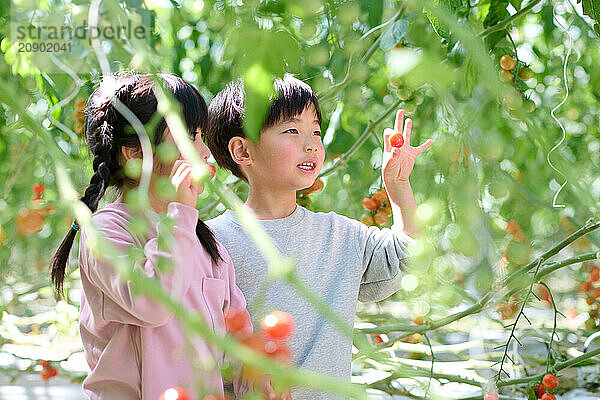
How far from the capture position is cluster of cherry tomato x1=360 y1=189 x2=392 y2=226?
1.21 meters

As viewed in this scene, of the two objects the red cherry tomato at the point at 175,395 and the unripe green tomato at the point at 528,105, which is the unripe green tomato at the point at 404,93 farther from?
the red cherry tomato at the point at 175,395

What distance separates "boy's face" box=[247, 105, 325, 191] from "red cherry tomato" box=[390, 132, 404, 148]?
9 centimetres

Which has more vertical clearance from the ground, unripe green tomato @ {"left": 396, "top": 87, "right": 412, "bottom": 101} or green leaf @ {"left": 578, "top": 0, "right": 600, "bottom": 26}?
unripe green tomato @ {"left": 396, "top": 87, "right": 412, "bottom": 101}

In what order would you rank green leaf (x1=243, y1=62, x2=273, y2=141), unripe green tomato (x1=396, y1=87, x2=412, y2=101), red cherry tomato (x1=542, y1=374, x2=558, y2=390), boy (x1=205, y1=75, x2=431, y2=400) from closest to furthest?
green leaf (x1=243, y1=62, x2=273, y2=141)
boy (x1=205, y1=75, x2=431, y2=400)
red cherry tomato (x1=542, y1=374, x2=558, y2=390)
unripe green tomato (x1=396, y1=87, x2=412, y2=101)

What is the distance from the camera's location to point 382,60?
1.46m

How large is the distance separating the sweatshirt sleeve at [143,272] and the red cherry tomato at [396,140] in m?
0.34

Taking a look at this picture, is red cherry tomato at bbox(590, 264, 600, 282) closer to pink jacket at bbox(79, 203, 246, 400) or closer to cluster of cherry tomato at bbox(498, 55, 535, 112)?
cluster of cherry tomato at bbox(498, 55, 535, 112)

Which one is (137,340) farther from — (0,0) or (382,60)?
(382,60)

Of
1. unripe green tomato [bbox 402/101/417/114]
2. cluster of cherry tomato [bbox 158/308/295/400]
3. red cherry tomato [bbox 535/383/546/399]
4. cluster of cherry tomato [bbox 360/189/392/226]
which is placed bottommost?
cluster of cherry tomato [bbox 158/308/295/400]

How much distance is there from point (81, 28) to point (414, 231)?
23.6 inches

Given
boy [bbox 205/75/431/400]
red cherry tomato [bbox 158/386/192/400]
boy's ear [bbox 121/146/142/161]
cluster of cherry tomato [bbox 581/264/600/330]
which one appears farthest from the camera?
cluster of cherry tomato [bbox 581/264/600/330]

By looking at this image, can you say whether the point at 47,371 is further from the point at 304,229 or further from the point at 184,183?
the point at 184,183

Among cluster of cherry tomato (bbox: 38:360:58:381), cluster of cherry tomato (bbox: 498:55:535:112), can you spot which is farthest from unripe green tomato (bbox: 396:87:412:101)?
cluster of cherry tomato (bbox: 38:360:58:381)

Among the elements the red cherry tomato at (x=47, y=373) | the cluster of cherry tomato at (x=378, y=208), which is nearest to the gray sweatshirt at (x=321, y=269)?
the cluster of cherry tomato at (x=378, y=208)
